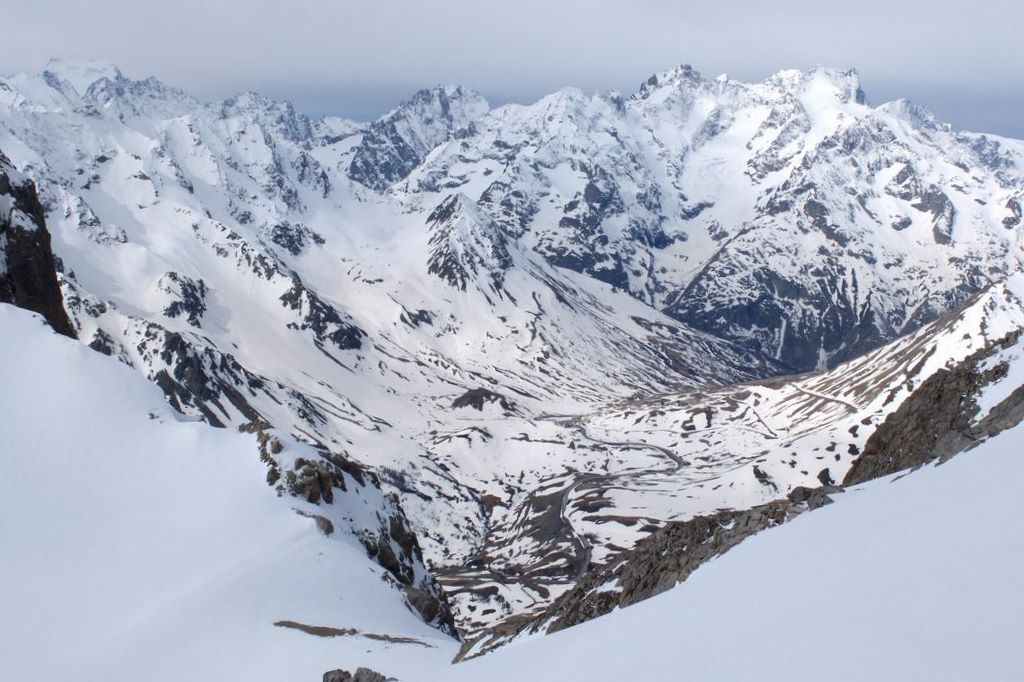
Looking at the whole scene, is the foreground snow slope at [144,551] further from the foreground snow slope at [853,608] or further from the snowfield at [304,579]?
the foreground snow slope at [853,608]

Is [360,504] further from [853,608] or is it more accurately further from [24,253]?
[853,608]

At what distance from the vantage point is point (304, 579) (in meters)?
48.0

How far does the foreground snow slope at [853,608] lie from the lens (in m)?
17.1

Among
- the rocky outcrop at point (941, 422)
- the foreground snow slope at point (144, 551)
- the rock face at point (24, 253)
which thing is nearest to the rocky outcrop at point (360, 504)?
the foreground snow slope at point (144, 551)

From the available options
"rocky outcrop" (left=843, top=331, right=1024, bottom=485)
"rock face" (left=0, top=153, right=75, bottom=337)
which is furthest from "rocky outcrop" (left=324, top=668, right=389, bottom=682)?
"rock face" (left=0, top=153, right=75, bottom=337)

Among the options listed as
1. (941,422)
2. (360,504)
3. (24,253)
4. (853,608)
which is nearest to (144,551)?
(360,504)

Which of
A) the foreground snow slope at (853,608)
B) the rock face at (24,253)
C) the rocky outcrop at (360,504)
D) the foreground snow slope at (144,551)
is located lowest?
the rocky outcrop at (360,504)

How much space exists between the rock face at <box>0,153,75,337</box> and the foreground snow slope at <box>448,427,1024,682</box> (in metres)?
69.7

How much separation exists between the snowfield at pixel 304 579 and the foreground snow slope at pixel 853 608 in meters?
0.07

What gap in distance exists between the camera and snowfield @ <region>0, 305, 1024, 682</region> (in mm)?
18672

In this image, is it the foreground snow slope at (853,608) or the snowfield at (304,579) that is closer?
the foreground snow slope at (853,608)

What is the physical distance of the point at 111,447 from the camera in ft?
201

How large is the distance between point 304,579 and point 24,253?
2165 inches

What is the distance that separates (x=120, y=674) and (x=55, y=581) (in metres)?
12.6
